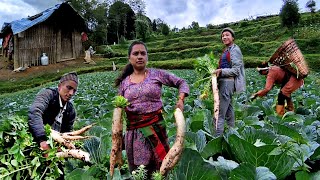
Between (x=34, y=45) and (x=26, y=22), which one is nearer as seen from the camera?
(x=34, y=45)

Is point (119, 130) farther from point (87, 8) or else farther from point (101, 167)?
point (87, 8)

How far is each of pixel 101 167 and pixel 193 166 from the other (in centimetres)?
116

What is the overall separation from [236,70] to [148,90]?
5.68ft

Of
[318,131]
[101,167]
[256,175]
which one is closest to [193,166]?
[256,175]

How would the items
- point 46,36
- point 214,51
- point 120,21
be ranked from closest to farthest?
point 46,36 < point 214,51 < point 120,21

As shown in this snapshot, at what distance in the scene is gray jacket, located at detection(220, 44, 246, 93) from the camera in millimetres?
4102

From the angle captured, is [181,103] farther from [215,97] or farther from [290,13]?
[290,13]

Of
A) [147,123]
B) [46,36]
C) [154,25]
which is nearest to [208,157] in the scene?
[147,123]

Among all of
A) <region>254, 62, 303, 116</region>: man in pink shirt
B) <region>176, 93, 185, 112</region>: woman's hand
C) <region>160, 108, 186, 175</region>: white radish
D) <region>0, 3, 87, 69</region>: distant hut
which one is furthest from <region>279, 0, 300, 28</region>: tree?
<region>160, 108, 186, 175</region>: white radish

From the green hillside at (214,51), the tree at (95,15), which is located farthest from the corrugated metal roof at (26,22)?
the tree at (95,15)

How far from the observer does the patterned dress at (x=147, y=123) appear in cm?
271

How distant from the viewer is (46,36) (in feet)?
86.8

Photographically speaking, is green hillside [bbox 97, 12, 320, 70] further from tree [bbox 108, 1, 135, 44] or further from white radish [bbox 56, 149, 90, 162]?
white radish [bbox 56, 149, 90, 162]

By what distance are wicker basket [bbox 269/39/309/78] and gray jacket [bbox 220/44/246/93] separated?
1395 mm
